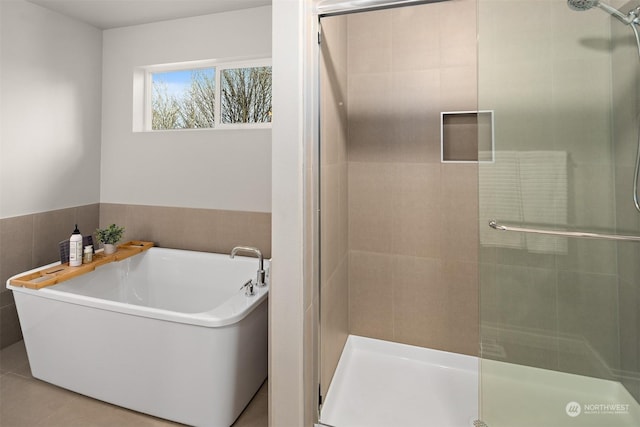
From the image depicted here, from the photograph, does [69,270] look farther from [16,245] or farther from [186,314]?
[186,314]

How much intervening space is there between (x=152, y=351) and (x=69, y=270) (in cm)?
103

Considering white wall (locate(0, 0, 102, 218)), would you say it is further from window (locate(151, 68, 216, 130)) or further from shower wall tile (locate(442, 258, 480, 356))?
shower wall tile (locate(442, 258, 480, 356))

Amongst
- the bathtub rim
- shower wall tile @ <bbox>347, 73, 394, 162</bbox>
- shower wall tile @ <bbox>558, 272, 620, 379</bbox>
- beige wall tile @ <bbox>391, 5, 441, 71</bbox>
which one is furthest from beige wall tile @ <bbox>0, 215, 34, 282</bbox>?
shower wall tile @ <bbox>558, 272, 620, 379</bbox>

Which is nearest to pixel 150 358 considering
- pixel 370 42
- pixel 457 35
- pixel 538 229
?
pixel 538 229

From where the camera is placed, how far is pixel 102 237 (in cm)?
254

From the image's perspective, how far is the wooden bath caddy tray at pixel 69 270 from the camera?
192 cm

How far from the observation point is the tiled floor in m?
1.68

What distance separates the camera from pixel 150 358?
1642 mm

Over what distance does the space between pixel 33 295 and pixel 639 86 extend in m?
3.04

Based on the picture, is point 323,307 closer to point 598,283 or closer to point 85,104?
point 598,283

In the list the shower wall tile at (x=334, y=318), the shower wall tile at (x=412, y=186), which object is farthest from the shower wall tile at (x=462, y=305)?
the shower wall tile at (x=334, y=318)

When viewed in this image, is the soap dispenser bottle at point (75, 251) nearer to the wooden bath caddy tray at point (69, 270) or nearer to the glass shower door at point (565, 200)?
the wooden bath caddy tray at point (69, 270)

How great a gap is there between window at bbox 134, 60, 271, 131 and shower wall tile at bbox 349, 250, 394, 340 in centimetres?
132

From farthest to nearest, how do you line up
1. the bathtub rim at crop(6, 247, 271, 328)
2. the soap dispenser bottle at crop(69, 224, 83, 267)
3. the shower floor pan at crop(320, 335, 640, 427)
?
the soap dispenser bottle at crop(69, 224, 83, 267) → the bathtub rim at crop(6, 247, 271, 328) → the shower floor pan at crop(320, 335, 640, 427)
